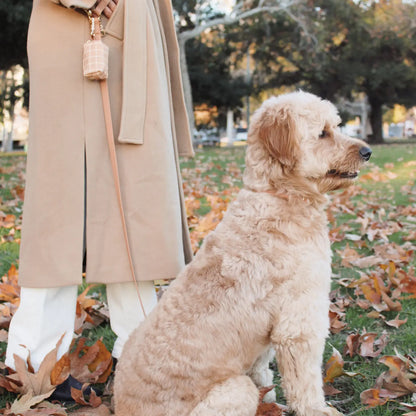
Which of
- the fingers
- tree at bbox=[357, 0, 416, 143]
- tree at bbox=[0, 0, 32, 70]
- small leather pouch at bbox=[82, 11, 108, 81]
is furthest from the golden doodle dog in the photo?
tree at bbox=[357, 0, 416, 143]

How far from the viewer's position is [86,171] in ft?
9.14

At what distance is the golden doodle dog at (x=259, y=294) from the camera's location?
2.17 meters

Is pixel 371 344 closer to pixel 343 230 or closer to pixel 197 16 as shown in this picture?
pixel 343 230

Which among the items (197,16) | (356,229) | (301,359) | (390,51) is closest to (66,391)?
(301,359)

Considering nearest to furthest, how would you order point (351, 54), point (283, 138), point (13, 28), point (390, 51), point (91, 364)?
point (283, 138), point (91, 364), point (13, 28), point (351, 54), point (390, 51)

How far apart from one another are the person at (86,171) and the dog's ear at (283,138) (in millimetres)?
749

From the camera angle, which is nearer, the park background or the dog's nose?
the dog's nose

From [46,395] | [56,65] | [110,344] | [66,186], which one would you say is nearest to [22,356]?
[46,395]

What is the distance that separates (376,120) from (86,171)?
35.4m

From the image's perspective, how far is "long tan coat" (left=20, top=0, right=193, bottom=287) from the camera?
2.71m

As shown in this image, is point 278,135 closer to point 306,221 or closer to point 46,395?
point 306,221

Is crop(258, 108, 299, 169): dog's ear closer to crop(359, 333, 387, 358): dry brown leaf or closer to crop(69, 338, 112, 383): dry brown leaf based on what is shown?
crop(359, 333, 387, 358): dry brown leaf

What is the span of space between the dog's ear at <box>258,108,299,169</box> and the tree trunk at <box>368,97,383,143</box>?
110 feet

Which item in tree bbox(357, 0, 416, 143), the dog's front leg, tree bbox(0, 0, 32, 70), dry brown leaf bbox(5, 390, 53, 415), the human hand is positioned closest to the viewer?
the dog's front leg
